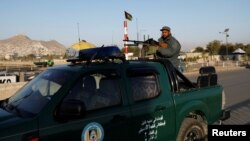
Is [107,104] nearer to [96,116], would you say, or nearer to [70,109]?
[96,116]

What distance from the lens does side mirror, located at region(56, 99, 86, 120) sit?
142 inches

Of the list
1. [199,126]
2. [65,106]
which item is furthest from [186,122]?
[65,106]

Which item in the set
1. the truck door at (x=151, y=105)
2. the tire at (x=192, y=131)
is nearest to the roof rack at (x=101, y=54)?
the truck door at (x=151, y=105)

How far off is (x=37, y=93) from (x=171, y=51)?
139 inches

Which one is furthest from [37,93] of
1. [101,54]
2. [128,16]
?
[128,16]

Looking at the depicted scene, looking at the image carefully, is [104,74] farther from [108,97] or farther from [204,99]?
[204,99]

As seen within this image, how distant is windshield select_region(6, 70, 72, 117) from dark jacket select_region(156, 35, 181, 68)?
2928 mm

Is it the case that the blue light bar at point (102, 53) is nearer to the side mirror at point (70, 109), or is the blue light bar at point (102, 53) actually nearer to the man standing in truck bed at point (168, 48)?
the side mirror at point (70, 109)

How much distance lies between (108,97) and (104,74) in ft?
0.99

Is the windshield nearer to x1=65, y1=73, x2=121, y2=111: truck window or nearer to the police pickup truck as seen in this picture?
the police pickup truck

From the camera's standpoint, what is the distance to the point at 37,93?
4.23m

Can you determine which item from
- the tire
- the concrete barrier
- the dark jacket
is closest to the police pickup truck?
the tire

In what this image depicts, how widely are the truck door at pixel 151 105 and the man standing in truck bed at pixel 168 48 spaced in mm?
1851

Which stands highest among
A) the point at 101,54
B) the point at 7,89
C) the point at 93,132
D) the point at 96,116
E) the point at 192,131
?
the point at 101,54
